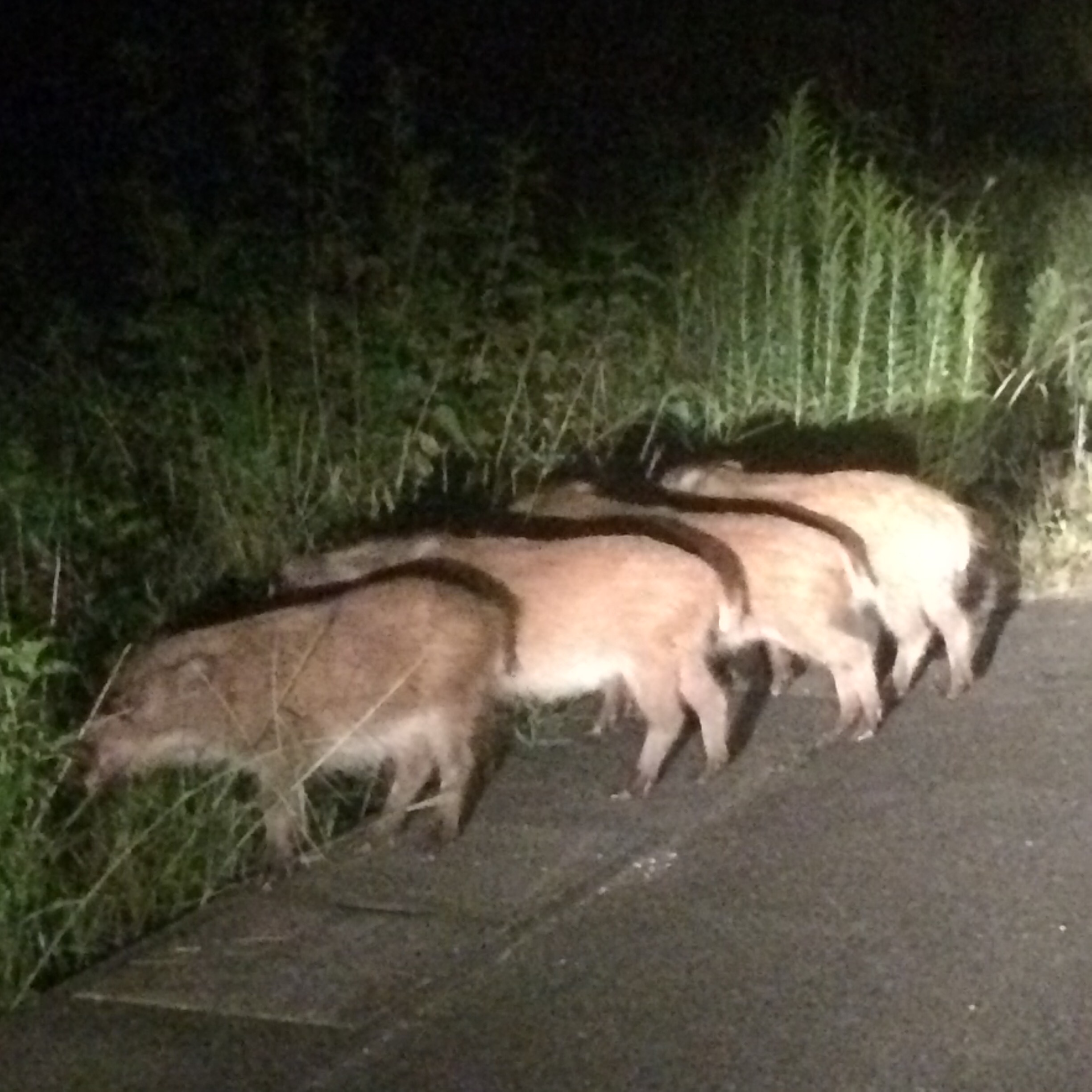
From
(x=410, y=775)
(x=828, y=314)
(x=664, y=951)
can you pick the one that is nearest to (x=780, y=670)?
(x=410, y=775)

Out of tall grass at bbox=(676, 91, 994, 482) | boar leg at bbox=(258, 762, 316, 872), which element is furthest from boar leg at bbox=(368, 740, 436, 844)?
tall grass at bbox=(676, 91, 994, 482)

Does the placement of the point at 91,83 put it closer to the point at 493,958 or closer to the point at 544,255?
the point at 544,255

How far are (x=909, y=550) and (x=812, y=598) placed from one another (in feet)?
1.91

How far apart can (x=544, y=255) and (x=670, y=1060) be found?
271 inches

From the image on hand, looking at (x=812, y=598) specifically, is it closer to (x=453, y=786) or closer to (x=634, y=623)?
(x=634, y=623)

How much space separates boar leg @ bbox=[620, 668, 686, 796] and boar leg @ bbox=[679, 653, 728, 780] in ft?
0.15

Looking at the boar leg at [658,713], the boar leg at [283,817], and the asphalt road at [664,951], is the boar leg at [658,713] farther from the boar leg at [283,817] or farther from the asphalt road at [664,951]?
the boar leg at [283,817]

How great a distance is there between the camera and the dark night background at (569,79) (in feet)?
42.8

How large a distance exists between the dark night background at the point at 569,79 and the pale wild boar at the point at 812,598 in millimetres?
3981

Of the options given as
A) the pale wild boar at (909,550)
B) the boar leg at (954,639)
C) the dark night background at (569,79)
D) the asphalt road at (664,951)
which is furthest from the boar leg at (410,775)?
the dark night background at (569,79)

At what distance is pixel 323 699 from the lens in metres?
6.70

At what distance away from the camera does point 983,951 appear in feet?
18.1

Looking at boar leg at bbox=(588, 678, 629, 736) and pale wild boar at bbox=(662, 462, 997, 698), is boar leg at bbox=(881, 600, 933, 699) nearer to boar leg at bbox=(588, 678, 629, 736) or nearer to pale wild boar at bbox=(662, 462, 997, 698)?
pale wild boar at bbox=(662, 462, 997, 698)

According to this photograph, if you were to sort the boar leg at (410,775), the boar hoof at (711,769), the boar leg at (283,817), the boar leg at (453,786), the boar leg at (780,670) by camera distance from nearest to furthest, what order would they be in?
the boar leg at (283,817) < the boar leg at (453,786) < the boar leg at (410,775) < the boar hoof at (711,769) < the boar leg at (780,670)
